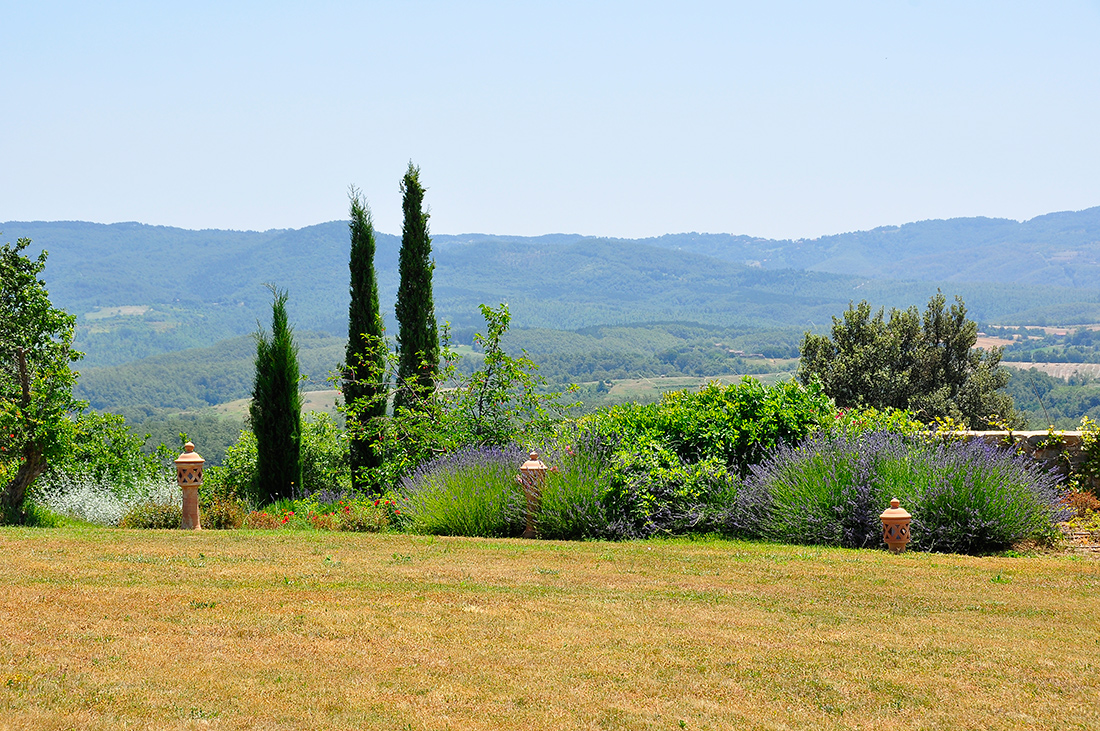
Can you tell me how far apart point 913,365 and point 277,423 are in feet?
50.3

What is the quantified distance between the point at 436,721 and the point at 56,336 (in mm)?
12866

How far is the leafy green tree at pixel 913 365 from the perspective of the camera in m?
21.5

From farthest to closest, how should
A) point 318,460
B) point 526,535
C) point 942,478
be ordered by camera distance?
point 318,460 < point 526,535 < point 942,478

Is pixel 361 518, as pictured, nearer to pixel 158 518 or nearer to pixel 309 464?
pixel 158 518

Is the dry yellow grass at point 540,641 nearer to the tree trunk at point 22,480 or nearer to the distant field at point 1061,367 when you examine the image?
the tree trunk at point 22,480

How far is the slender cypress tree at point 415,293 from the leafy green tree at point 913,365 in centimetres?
951

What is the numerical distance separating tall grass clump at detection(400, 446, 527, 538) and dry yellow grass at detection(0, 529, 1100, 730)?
165 centimetres

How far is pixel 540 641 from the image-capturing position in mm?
4648

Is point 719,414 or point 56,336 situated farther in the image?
point 56,336

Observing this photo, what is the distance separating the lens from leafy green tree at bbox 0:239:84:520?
509 inches

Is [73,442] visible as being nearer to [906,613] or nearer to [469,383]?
[469,383]

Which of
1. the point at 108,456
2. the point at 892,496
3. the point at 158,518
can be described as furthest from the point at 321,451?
the point at 892,496

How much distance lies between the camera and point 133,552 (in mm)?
6961

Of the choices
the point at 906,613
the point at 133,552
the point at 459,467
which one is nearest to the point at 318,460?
the point at 459,467
